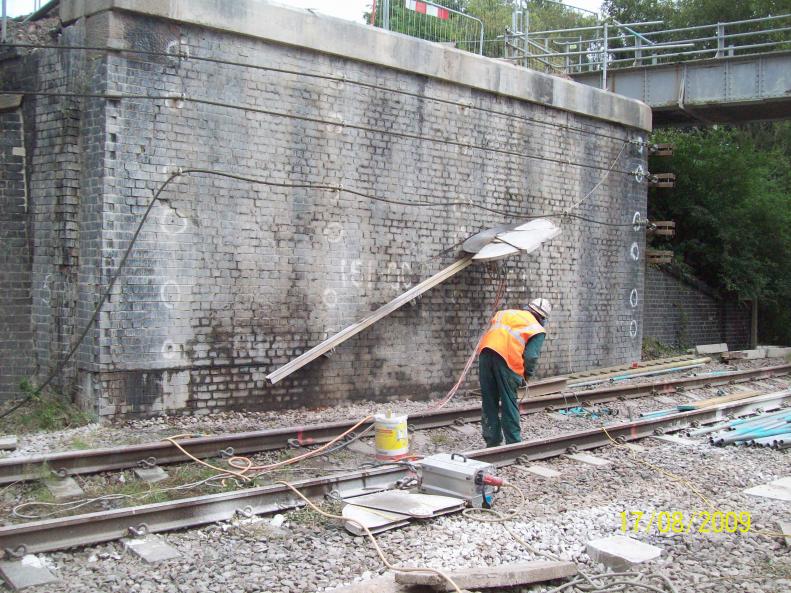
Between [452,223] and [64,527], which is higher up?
[452,223]

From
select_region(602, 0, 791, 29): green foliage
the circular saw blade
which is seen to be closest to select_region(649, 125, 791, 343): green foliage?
the circular saw blade

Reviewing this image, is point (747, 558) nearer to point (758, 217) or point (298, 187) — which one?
point (298, 187)

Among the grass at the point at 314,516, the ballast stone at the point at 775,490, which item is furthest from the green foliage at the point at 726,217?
the grass at the point at 314,516

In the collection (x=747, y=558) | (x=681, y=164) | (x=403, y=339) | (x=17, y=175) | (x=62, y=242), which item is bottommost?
(x=747, y=558)

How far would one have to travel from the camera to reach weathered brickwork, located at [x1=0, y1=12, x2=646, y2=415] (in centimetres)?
913

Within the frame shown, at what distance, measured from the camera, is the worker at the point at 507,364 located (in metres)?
8.02

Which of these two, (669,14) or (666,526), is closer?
(666,526)

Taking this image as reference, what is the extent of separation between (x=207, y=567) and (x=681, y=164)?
18.6m

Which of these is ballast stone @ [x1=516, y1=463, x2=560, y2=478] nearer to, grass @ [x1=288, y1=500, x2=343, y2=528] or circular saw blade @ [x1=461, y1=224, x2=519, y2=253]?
grass @ [x1=288, y1=500, x2=343, y2=528]

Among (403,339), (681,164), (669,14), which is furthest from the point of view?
(669,14)

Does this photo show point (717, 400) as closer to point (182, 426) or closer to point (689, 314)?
point (182, 426)

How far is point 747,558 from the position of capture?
210 inches

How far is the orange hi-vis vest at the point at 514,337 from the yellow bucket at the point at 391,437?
1249mm

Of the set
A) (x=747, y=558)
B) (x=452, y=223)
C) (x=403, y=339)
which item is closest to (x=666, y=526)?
(x=747, y=558)
